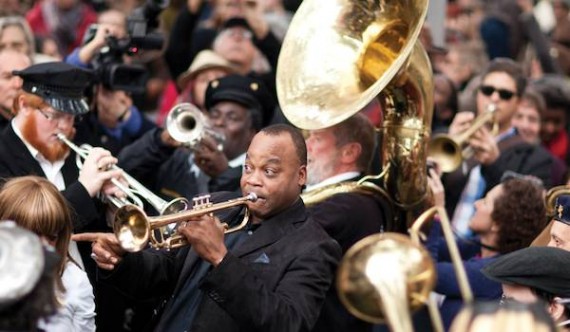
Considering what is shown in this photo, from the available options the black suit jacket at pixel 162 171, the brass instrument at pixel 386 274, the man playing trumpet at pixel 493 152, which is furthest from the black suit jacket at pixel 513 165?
the brass instrument at pixel 386 274

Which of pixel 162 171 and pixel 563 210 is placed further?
pixel 162 171

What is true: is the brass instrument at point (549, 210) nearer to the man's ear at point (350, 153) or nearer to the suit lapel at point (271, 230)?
the man's ear at point (350, 153)

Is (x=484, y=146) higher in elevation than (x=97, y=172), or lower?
lower

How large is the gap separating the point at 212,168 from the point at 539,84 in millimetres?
4063

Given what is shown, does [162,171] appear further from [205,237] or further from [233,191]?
[205,237]

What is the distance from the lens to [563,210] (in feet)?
21.8

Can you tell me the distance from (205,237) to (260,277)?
39 cm

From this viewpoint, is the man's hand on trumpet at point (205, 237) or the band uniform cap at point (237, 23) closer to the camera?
the man's hand on trumpet at point (205, 237)

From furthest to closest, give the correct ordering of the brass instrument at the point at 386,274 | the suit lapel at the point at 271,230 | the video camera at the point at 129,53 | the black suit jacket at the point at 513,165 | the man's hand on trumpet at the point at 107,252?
the black suit jacket at the point at 513,165, the video camera at the point at 129,53, the suit lapel at the point at 271,230, the man's hand on trumpet at the point at 107,252, the brass instrument at the point at 386,274

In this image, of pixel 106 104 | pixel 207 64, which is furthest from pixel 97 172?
pixel 207 64

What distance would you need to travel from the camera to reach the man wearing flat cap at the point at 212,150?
8.23 metres

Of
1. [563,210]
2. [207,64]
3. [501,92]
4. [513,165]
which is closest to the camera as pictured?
[563,210]

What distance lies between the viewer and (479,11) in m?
15.1

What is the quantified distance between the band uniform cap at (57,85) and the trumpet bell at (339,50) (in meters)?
1.14
